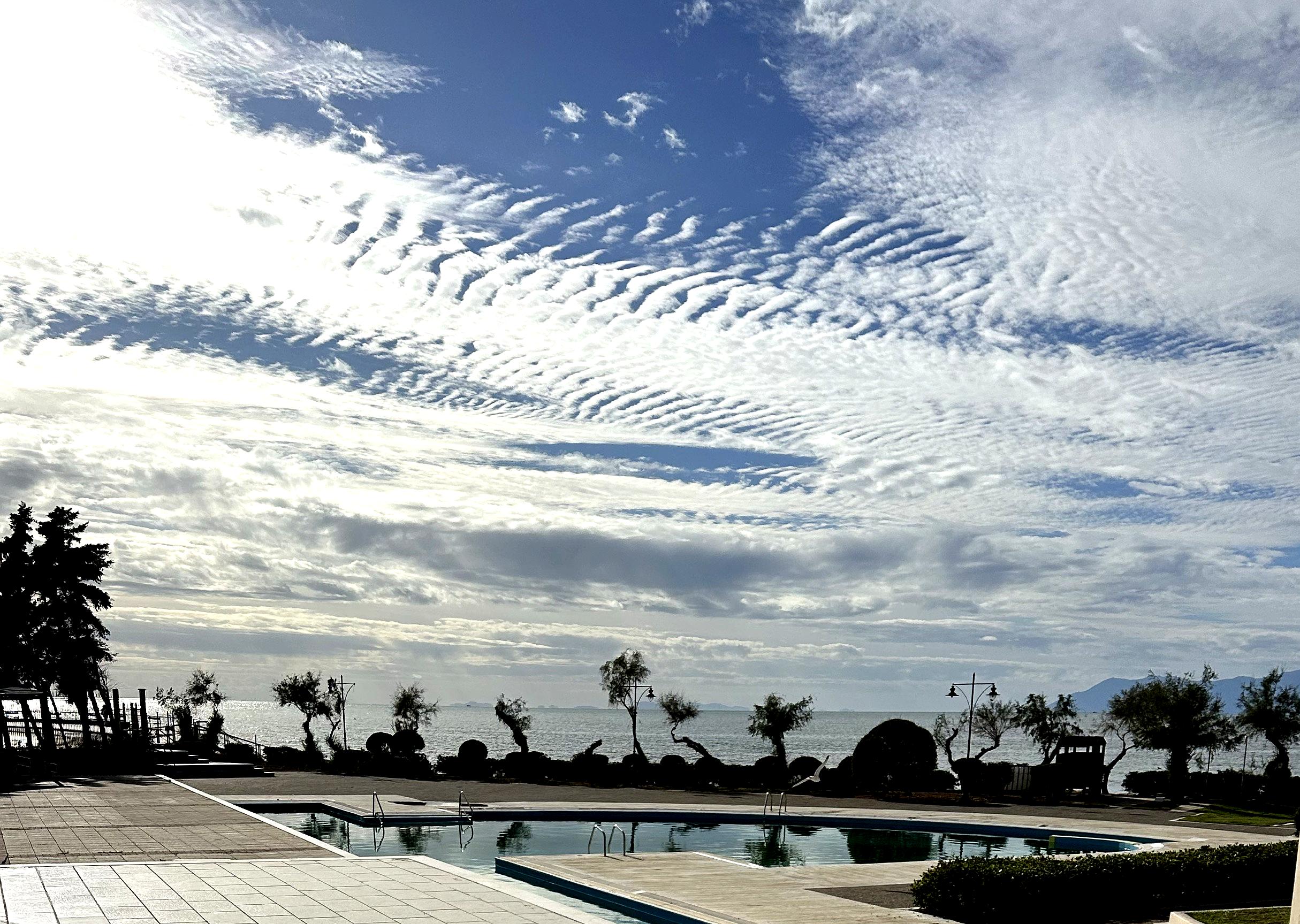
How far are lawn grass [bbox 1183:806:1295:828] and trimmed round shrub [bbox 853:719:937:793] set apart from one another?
8.35 m

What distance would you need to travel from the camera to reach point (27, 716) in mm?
38062

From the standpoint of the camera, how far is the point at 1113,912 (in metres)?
16.0

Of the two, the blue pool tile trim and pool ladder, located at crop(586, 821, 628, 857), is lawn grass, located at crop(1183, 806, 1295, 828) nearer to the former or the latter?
pool ladder, located at crop(586, 821, 628, 857)

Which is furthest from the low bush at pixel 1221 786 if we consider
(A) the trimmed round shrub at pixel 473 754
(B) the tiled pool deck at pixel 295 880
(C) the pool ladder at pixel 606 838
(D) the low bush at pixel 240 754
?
(D) the low bush at pixel 240 754

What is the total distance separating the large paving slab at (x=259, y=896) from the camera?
13.1 metres

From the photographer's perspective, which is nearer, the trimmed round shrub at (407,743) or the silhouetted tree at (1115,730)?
the silhouetted tree at (1115,730)

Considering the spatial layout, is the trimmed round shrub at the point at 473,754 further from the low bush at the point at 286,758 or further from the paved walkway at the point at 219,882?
the paved walkway at the point at 219,882

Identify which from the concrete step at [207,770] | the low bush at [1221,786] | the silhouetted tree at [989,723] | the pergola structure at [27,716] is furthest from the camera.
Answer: the silhouetted tree at [989,723]

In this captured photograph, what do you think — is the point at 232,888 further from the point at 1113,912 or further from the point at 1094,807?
the point at 1094,807

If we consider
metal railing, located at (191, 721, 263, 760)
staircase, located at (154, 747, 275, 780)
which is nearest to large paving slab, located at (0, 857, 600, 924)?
staircase, located at (154, 747, 275, 780)

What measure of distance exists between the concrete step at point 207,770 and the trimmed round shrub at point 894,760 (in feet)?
60.0

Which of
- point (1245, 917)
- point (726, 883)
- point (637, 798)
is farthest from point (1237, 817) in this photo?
point (726, 883)

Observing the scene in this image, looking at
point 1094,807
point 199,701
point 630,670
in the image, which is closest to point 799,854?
point 1094,807

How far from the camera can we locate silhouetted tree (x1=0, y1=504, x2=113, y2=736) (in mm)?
37250
